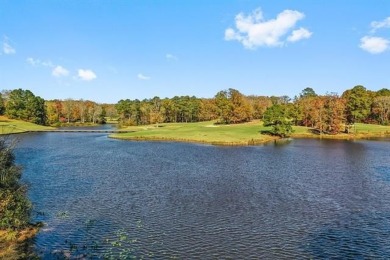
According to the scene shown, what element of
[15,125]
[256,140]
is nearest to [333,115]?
[256,140]

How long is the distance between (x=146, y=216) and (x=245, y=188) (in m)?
16.8

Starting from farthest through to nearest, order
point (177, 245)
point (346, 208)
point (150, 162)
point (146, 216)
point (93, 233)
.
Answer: point (150, 162), point (346, 208), point (146, 216), point (93, 233), point (177, 245)

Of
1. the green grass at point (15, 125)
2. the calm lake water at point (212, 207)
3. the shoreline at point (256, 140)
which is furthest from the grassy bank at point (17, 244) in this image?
the green grass at point (15, 125)

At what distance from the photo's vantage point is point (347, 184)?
2007 inches

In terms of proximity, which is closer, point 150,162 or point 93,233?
point 93,233

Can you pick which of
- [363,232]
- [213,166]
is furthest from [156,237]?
[213,166]

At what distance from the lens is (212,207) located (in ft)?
129

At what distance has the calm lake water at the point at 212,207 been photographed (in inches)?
1117

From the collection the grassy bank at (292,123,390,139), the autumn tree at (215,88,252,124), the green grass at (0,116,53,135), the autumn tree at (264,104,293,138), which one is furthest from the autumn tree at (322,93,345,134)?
the green grass at (0,116,53,135)

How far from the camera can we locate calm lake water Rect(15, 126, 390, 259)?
1117 inches

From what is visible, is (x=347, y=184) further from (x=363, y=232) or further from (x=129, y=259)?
(x=129, y=259)

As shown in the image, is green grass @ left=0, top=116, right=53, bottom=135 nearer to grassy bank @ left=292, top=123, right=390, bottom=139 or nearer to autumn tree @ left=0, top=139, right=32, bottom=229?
grassy bank @ left=292, top=123, right=390, bottom=139

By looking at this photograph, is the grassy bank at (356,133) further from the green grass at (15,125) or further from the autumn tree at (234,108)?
the green grass at (15,125)

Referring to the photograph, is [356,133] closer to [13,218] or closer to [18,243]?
[13,218]
